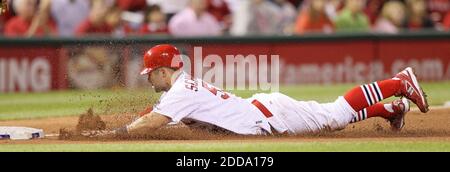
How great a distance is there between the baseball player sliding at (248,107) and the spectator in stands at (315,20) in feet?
30.2

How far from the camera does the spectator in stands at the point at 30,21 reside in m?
18.9

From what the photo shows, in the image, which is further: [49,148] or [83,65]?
[83,65]

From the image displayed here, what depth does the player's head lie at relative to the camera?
33.1 ft

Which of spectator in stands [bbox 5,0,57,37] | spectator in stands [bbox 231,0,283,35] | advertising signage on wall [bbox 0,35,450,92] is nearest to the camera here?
advertising signage on wall [bbox 0,35,450,92]

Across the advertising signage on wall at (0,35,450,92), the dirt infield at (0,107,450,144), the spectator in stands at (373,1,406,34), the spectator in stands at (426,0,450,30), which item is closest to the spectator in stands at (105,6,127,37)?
the advertising signage on wall at (0,35,450,92)

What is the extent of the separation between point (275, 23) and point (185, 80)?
10404 millimetres

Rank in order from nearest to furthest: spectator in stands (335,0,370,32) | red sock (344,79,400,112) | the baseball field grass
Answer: the baseball field grass
red sock (344,79,400,112)
spectator in stands (335,0,370,32)

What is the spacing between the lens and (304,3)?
21.5m

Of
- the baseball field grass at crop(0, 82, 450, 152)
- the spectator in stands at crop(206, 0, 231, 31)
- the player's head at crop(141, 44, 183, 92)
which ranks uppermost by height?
the spectator in stands at crop(206, 0, 231, 31)

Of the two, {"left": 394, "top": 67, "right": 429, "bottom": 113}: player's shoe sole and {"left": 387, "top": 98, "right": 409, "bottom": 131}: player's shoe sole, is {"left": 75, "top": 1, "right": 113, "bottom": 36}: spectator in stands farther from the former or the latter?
{"left": 394, "top": 67, "right": 429, "bottom": 113}: player's shoe sole

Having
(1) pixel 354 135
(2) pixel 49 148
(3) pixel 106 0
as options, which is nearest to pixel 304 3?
(3) pixel 106 0

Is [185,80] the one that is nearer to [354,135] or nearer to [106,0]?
[354,135]

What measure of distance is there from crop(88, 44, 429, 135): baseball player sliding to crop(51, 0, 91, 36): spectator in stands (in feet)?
29.1

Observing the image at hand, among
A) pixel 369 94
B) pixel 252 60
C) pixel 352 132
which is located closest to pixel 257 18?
pixel 252 60
